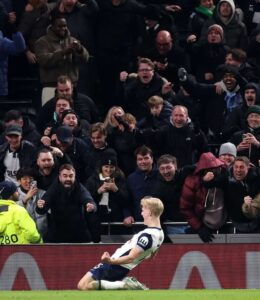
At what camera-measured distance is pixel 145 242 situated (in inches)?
578

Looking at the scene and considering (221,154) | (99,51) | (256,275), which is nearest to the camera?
(256,275)

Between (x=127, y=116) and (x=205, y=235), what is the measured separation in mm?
2687

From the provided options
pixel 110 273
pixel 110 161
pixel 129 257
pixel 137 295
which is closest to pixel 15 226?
pixel 110 161

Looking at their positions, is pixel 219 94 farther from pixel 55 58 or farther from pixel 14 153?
pixel 14 153

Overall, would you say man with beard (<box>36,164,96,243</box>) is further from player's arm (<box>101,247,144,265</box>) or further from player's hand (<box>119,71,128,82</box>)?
player's hand (<box>119,71,128,82</box>)

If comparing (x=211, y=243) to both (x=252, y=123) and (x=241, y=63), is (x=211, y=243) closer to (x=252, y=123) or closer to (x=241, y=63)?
(x=252, y=123)

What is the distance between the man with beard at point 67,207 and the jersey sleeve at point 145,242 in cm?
310

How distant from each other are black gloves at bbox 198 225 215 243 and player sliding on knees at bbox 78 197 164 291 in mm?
2683

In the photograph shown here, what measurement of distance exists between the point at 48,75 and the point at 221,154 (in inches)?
157

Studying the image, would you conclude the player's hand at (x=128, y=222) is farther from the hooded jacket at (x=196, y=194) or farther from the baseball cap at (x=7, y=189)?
the baseball cap at (x=7, y=189)

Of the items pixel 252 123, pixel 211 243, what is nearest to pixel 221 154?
pixel 252 123

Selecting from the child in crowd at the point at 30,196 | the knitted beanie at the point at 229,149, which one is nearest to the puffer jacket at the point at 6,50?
the child in crowd at the point at 30,196

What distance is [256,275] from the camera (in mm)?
17047

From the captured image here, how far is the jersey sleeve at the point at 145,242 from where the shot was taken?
14.7m
